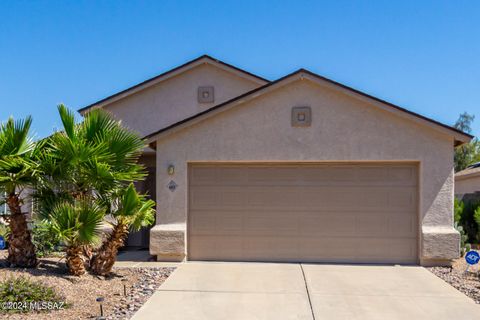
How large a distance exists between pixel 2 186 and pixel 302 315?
18.9 ft

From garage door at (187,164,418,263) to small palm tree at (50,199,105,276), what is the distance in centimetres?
289

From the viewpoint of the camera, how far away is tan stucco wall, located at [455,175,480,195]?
64.7 feet

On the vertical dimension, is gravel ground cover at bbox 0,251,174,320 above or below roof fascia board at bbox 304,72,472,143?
below

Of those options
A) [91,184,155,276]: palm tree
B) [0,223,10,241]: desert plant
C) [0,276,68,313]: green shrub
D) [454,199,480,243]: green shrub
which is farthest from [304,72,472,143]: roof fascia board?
[0,223,10,241]: desert plant

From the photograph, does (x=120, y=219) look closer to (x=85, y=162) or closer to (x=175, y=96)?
(x=85, y=162)

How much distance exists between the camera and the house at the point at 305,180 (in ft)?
32.4

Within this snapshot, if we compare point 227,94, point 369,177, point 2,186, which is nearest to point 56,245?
point 2,186

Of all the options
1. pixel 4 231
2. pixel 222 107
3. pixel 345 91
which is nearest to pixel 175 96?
pixel 222 107

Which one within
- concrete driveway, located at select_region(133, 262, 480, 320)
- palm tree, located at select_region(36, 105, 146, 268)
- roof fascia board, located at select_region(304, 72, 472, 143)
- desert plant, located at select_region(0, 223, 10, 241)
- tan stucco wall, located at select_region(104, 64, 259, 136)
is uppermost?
tan stucco wall, located at select_region(104, 64, 259, 136)

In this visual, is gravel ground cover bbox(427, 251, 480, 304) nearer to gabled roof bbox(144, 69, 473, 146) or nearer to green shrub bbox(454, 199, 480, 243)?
gabled roof bbox(144, 69, 473, 146)

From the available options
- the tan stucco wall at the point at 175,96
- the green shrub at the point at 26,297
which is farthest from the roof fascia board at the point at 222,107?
the green shrub at the point at 26,297

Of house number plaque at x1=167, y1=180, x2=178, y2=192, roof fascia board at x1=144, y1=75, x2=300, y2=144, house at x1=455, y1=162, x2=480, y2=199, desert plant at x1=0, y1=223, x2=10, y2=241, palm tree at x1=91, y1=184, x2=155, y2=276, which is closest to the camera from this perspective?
palm tree at x1=91, y1=184, x2=155, y2=276

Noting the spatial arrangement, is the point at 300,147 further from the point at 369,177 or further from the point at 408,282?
the point at 408,282

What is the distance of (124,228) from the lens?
834cm
